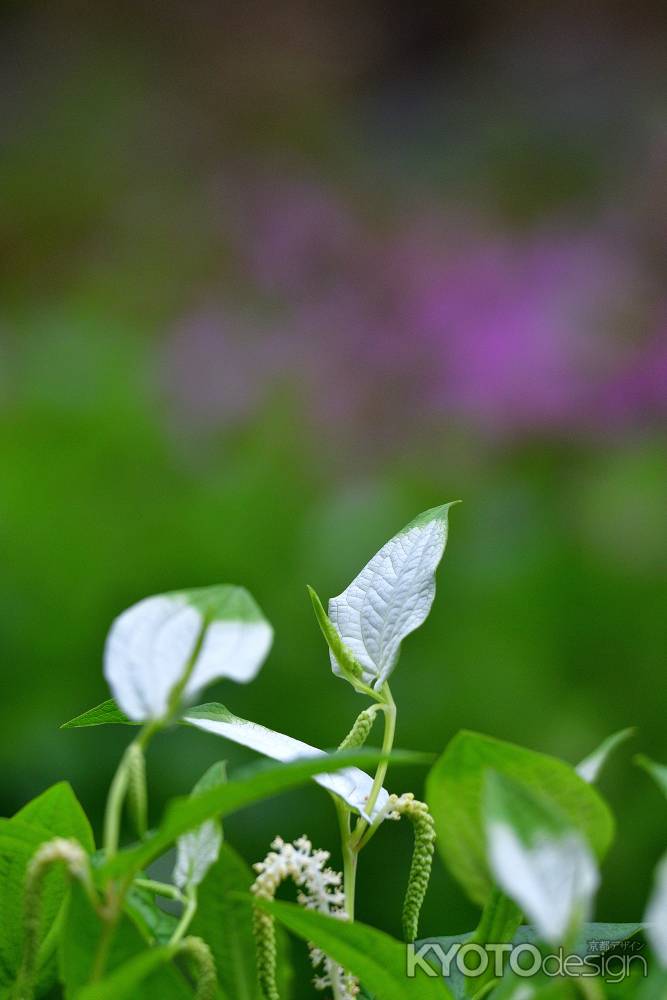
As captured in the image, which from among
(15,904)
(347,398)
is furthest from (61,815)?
(347,398)

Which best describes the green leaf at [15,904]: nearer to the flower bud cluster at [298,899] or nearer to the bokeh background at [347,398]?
the flower bud cluster at [298,899]

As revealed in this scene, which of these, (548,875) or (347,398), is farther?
(347,398)

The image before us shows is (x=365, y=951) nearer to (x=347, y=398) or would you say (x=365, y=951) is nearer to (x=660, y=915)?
(x=660, y=915)

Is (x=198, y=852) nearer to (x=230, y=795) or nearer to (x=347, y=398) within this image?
(x=230, y=795)

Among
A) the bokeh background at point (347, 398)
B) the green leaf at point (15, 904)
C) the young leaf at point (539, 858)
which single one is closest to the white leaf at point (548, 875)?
the young leaf at point (539, 858)

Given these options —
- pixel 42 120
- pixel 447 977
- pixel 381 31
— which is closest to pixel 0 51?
pixel 42 120

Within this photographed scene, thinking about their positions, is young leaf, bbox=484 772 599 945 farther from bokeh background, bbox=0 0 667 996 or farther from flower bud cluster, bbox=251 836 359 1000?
bokeh background, bbox=0 0 667 996
